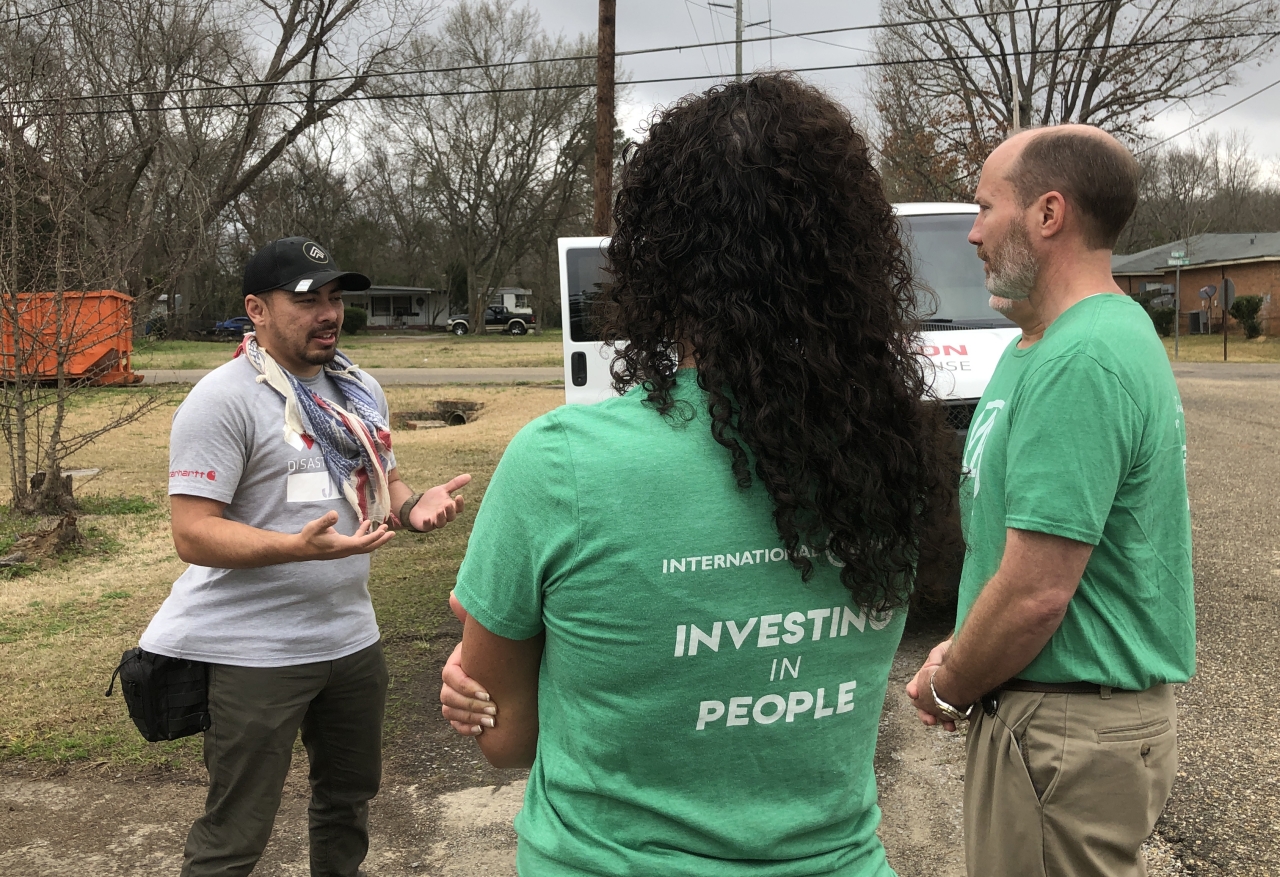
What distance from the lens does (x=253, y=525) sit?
290 cm

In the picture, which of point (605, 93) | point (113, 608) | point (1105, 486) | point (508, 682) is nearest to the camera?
point (508, 682)

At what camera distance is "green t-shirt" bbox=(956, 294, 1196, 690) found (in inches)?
76.7

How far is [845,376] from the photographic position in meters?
1.38

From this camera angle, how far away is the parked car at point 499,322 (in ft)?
177

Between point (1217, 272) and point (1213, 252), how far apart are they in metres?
2.93

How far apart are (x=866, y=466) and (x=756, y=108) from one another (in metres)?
0.49

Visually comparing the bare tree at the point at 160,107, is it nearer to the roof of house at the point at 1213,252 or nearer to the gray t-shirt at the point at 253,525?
the gray t-shirt at the point at 253,525

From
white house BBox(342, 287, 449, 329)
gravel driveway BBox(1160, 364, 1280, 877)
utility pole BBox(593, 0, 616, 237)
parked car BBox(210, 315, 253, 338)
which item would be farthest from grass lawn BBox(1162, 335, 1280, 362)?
white house BBox(342, 287, 449, 329)

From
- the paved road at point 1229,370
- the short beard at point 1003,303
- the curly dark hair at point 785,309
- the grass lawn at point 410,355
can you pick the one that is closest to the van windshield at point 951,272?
the short beard at point 1003,303

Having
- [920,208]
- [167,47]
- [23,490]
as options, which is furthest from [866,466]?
[167,47]

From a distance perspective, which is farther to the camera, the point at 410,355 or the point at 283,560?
the point at 410,355

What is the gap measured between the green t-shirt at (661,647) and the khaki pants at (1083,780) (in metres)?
0.79

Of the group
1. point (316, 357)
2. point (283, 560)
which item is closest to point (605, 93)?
point (316, 357)

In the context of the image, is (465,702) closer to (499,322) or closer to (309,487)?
(309,487)
